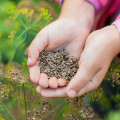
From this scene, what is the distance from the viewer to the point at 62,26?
51.6 inches

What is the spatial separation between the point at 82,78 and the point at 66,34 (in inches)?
14.8

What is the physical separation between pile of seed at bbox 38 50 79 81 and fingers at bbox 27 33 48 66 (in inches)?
4.3

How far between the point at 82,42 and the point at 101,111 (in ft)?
2.61

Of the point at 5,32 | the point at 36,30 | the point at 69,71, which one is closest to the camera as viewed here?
the point at 69,71

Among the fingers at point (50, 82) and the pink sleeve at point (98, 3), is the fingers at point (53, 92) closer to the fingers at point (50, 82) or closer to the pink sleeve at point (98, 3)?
the fingers at point (50, 82)

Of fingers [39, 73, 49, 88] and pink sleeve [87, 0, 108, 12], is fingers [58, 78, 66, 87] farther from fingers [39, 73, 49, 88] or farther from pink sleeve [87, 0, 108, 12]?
pink sleeve [87, 0, 108, 12]

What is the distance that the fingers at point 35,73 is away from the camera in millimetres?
1077

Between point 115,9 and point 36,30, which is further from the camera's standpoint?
point 115,9

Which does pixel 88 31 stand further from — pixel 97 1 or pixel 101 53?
pixel 101 53

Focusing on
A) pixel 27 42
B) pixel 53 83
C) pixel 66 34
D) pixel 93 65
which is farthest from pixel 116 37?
pixel 27 42

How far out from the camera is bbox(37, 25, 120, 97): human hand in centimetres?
105

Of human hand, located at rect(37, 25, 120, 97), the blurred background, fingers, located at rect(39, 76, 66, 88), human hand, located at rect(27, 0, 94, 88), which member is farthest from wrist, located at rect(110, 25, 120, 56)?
fingers, located at rect(39, 76, 66, 88)

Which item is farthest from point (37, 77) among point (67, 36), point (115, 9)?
point (115, 9)

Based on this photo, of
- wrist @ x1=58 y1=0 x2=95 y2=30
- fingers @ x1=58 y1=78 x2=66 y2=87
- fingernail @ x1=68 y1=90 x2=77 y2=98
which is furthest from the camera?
wrist @ x1=58 y1=0 x2=95 y2=30
